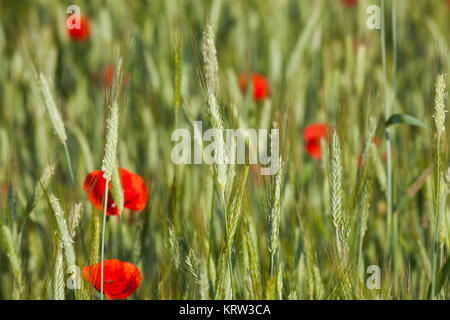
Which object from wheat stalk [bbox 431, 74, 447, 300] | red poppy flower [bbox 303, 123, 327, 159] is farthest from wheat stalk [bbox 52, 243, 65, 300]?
red poppy flower [bbox 303, 123, 327, 159]

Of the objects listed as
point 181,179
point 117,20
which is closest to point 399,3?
point 117,20

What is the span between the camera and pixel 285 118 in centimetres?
61

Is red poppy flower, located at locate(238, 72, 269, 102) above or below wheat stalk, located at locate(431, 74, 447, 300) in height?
above

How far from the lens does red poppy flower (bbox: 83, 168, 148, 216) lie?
0.67m

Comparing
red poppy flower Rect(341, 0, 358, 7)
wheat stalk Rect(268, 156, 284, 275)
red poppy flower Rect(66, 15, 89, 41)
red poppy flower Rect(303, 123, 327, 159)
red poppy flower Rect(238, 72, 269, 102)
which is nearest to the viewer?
wheat stalk Rect(268, 156, 284, 275)

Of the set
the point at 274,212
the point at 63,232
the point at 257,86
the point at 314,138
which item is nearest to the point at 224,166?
the point at 274,212

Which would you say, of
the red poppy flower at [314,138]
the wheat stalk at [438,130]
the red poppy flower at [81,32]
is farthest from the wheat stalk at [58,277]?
the red poppy flower at [81,32]

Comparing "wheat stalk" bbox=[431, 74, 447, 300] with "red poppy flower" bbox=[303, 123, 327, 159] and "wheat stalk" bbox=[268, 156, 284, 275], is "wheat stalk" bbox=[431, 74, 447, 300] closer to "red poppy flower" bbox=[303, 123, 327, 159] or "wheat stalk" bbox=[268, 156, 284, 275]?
Result: "wheat stalk" bbox=[268, 156, 284, 275]

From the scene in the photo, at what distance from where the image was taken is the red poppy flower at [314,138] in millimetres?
1018

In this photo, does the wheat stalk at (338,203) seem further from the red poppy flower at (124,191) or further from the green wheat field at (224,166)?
the red poppy flower at (124,191)

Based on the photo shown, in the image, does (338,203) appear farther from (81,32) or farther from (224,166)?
(81,32)

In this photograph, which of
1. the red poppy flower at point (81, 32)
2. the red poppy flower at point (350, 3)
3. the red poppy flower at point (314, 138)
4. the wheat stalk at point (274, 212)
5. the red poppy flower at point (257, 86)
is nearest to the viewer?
the wheat stalk at point (274, 212)
